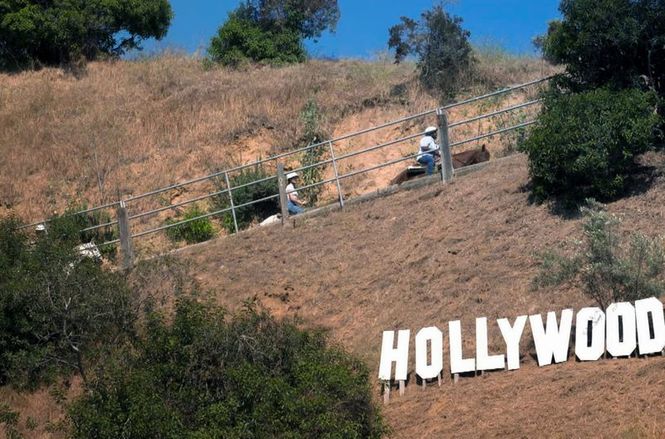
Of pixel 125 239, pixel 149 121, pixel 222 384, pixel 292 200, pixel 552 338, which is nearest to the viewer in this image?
pixel 222 384

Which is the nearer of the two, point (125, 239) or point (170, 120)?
point (125, 239)

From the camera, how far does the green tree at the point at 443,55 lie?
28953 mm

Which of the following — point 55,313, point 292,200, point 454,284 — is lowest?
point 454,284

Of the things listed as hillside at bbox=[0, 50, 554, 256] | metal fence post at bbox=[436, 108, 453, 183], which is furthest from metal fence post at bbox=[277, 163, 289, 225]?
hillside at bbox=[0, 50, 554, 256]

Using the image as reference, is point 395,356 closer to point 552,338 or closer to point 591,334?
point 552,338

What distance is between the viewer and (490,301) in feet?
53.5

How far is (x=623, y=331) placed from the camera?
46.3 feet

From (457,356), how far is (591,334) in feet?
5.60

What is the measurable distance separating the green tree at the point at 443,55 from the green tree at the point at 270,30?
6.63 metres

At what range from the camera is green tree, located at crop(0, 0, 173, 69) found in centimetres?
3456

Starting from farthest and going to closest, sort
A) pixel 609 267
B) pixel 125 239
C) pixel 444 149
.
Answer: pixel 125 239 → pixel 444 149 → pixel 609 267

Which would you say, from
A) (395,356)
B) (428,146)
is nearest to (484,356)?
(395,356)

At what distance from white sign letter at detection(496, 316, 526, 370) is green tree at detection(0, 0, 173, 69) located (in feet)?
74.7

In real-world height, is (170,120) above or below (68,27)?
below
